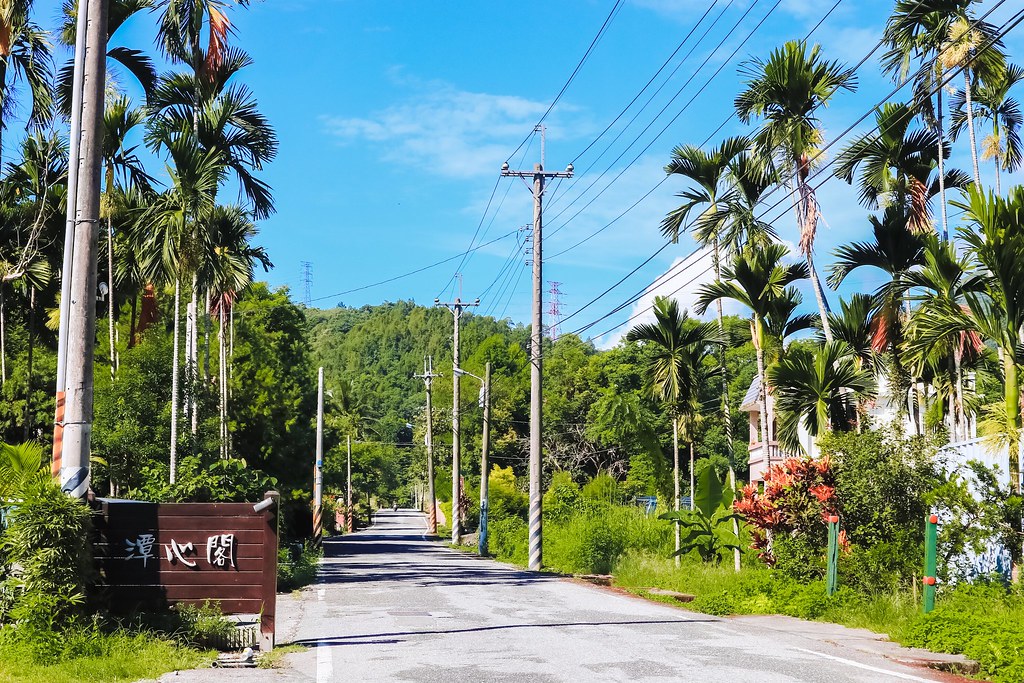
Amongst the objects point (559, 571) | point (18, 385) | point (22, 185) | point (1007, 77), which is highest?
point (1007, 77)

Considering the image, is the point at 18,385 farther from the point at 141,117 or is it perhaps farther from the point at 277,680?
the point at 277,680

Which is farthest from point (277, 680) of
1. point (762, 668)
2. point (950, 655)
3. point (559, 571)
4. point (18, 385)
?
point (18, 385)

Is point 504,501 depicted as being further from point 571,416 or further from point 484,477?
point 571,416

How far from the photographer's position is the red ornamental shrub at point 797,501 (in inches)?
741

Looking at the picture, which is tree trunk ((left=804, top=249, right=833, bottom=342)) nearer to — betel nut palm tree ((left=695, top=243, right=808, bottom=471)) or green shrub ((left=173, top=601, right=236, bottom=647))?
betel nut palm tree ((left=695, top=243, right=808, bottom=471))

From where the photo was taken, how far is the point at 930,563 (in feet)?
47.1

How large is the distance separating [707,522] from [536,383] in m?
7.12

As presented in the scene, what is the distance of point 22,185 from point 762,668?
21592 mm

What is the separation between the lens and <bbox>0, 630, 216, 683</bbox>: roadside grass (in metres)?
9.56

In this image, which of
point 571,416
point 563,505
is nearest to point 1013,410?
point 563,505

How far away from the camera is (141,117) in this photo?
2442cm

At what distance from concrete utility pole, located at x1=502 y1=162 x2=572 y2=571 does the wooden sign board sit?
19.4 meters

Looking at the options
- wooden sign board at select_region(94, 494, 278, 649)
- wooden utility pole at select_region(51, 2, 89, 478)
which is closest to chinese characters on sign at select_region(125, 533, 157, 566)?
wooden sign board at select_region(94, 494, 278, 649)

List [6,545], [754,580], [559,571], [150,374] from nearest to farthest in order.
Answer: [6,545] → [754,580] → [150,374] → [559,571]
